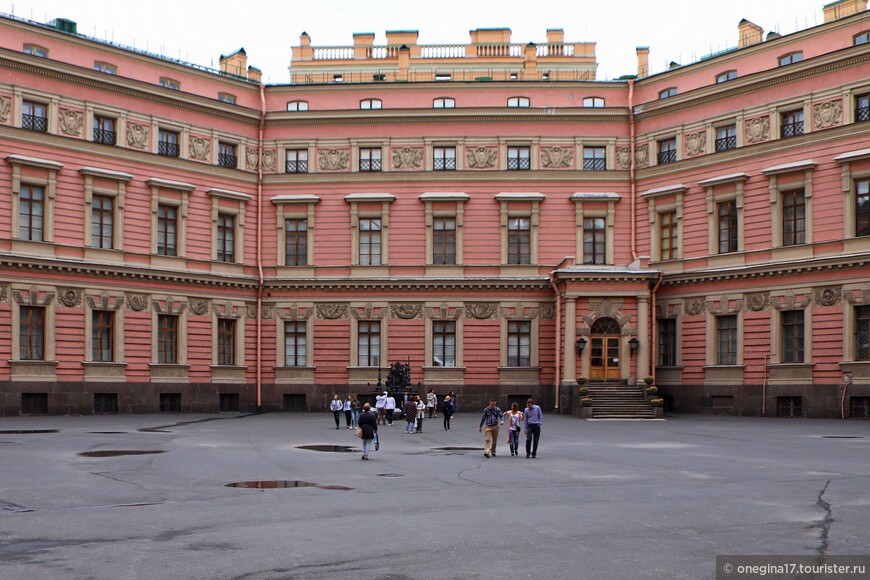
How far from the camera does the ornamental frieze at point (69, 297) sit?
47656mm

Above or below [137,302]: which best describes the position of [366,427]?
below

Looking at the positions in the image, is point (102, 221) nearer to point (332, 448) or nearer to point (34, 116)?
point (34, 116)

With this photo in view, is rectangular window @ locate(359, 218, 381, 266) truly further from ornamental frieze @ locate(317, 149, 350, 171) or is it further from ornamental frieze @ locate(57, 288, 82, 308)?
ornamental frieze @ locate(57, 288, 82, 308)

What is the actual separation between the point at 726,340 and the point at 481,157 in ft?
52.6

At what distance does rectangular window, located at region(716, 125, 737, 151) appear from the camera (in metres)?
51.2

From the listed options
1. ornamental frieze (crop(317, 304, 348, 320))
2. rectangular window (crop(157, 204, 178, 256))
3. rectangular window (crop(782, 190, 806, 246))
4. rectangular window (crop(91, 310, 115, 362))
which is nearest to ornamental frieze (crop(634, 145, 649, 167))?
rectangular window (crop(782, 190, 806, 246))

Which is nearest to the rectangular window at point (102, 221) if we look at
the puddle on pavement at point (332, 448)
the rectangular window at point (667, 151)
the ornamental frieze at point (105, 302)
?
the ornamental frieze at point (105, 302)

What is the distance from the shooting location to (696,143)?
2069 inches

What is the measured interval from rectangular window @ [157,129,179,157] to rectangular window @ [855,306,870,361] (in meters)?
33.9

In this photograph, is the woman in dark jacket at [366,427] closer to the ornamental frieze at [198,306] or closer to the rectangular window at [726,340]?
the ornamental frieze at [198,306]

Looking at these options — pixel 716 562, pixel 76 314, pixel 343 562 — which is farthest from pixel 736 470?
pixel 76 314

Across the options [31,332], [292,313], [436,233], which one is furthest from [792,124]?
[31,332]

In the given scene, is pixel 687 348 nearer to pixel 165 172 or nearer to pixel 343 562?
pixel 165 172

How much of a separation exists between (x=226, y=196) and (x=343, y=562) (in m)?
43.4
